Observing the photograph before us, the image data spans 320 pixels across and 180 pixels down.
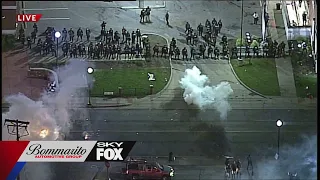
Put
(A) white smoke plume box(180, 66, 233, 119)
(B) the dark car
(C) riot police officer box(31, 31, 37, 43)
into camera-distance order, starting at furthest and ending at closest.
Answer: (C) riot police officer box(31, 31, 37, 43) < (A) white smoke plume box(180, 66, 233, 119) < (B) the dark car

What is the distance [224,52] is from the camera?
11.2 ft

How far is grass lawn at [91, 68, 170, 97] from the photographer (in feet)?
10.9

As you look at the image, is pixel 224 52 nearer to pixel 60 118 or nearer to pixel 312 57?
pixel 312 57

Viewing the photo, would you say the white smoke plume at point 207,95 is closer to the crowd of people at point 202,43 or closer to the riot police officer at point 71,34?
the crowd of people at point 202,43

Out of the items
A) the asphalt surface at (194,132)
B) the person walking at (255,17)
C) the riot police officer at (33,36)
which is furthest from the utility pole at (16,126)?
the person walking at (255,17)

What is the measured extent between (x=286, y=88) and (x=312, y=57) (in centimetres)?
21

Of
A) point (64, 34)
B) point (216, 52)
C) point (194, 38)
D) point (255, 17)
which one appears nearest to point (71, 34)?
point (64, 34)

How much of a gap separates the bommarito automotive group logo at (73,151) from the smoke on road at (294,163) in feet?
2.14

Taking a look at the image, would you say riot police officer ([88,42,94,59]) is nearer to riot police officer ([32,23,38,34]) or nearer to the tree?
riot police officer ([32,23,38,34])

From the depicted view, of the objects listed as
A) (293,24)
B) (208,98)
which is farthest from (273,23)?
(208,98)

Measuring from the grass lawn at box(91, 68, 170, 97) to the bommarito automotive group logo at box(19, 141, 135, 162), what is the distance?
314 mm

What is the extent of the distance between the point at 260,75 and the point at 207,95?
0.96 feet

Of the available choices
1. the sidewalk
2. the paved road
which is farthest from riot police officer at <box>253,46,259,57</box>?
the paved road

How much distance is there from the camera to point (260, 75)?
131 inches
